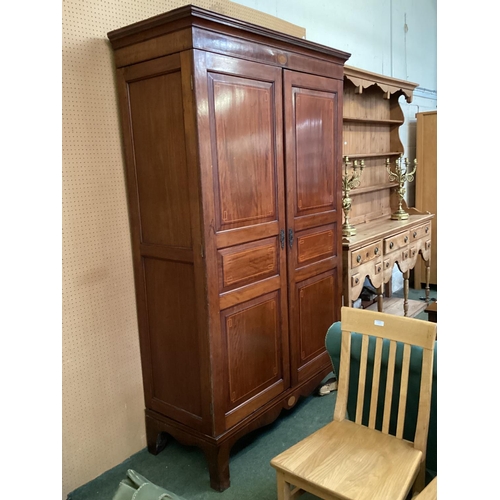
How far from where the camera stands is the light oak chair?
1.44m

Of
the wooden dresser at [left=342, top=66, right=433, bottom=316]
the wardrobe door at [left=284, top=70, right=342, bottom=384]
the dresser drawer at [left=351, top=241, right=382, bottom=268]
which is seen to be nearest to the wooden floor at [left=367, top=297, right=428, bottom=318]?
the wooden dresser at [left=342, top=66, right=433, bottom=316]

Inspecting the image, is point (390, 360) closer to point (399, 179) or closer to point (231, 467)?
point (231, 467)

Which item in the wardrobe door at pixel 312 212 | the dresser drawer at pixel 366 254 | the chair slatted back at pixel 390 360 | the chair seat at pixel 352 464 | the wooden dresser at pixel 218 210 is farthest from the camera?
the dresser drawer at pixel 366 254

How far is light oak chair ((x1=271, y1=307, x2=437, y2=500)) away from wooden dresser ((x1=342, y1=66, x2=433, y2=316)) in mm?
1256

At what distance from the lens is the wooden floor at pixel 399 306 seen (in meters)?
4.11

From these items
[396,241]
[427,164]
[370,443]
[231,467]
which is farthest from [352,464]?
[427,164]

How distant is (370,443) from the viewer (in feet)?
5.32

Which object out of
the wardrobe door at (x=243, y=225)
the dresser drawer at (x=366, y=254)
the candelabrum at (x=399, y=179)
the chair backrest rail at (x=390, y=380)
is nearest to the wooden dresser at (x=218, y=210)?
the wardrobe door at (x=243, y=225)

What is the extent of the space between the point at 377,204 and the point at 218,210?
2612mm

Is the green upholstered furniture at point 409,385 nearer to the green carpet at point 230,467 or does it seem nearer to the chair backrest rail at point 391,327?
the chair backrest rail at point 391,327

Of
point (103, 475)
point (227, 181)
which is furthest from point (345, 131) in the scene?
point (103, 475)

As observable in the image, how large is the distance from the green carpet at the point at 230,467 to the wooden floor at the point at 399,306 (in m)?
1.75
